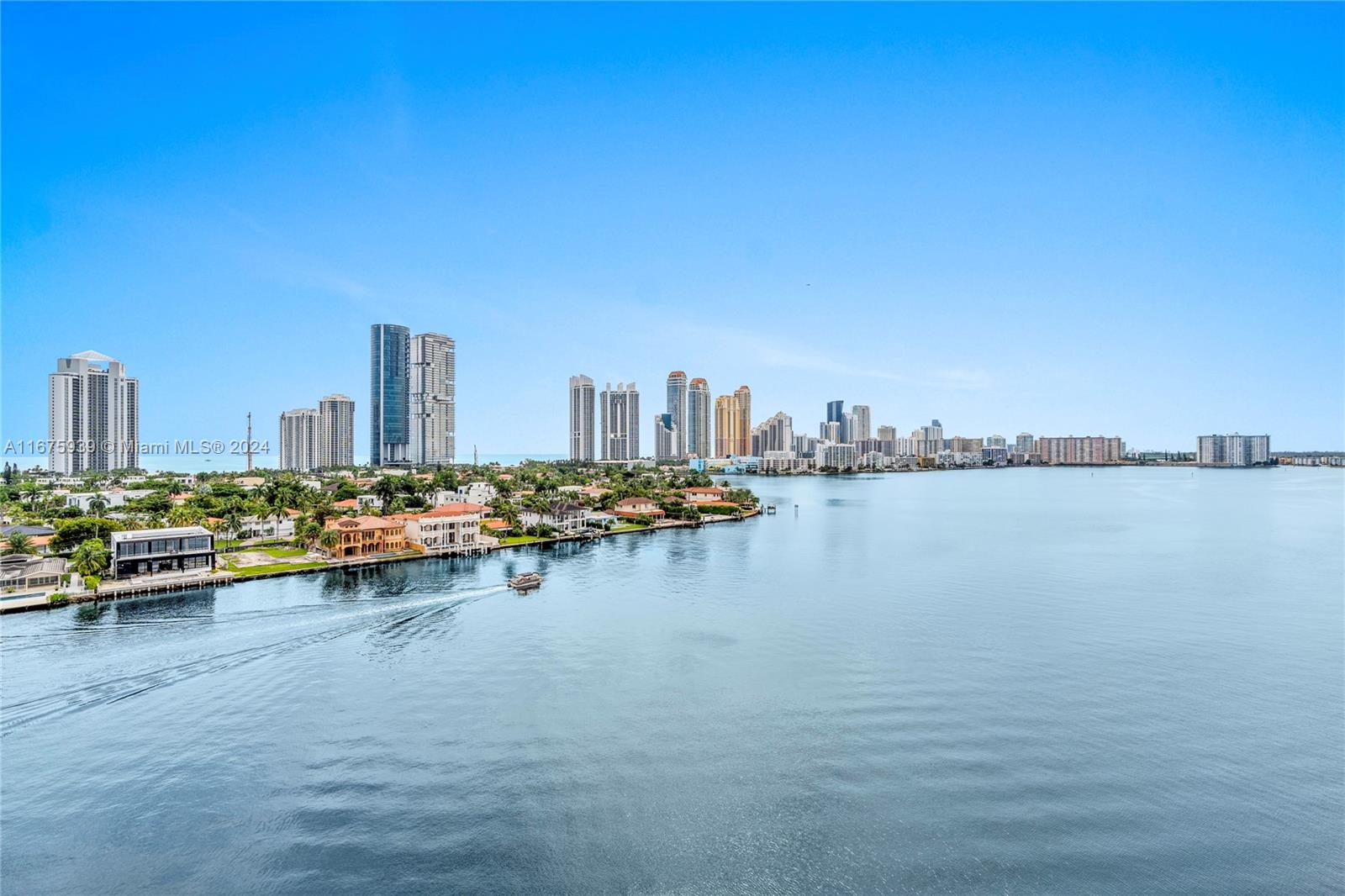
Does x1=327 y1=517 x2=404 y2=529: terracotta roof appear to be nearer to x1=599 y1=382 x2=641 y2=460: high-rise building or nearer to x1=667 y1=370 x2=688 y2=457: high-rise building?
x1=599 y1=382 x2=641 y2=460: high-rise building

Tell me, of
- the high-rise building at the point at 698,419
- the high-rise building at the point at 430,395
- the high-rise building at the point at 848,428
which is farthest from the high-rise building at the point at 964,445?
the high-rise building at the point at 430,395

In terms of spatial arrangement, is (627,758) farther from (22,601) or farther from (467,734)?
(22,601)

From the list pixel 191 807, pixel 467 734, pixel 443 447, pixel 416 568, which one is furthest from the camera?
pixel 443 447

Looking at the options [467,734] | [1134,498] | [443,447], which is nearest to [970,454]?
[1134,498]

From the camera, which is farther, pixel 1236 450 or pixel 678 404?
pixel 678 404

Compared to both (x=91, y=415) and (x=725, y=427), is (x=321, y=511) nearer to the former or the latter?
(x=91, y=415)

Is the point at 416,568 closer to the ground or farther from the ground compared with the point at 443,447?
closer to the ground

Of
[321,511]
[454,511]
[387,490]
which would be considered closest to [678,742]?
[454,511]

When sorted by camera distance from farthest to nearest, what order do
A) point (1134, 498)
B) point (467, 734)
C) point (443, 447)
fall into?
point (443, 447), point (1134, 498), point (467, 734)
